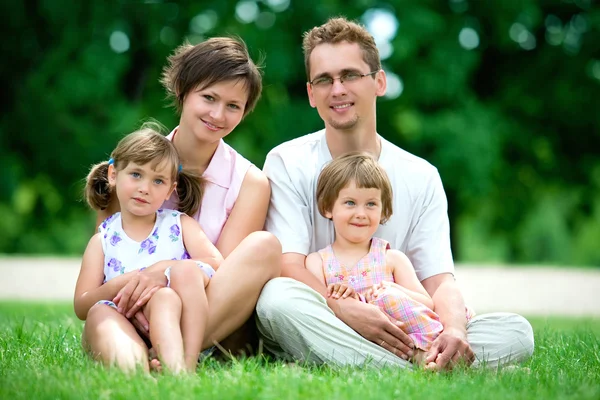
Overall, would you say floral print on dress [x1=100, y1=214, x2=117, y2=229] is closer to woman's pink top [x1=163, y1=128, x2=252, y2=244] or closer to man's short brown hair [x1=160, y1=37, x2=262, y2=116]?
woman's pink top [x1=163, y1=128, x2=252, y2=244]

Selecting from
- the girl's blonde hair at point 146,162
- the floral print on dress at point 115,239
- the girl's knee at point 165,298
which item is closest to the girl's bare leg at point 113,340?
the girl's knee at point 165,298

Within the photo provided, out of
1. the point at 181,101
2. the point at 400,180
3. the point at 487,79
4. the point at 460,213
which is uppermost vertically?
the point at 487,79

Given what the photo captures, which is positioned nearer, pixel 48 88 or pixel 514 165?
pixel 48 88

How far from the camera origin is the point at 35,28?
51.8ft

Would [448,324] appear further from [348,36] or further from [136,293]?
[348,36]

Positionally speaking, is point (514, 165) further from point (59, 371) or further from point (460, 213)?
point (59, 371)

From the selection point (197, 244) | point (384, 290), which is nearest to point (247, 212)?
point (197, 244)

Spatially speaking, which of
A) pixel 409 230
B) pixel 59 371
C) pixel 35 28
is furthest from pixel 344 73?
pixel 35 28

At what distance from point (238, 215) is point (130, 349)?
1053 mm

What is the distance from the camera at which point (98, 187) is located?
4.14 metres

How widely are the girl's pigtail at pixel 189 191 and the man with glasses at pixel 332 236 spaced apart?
0.42 metres

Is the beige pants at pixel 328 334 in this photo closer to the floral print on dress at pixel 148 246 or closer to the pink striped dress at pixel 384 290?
the pink striped dress at pixel 384 290

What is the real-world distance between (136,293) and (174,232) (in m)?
0.48

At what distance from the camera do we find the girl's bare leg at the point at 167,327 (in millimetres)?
3275
